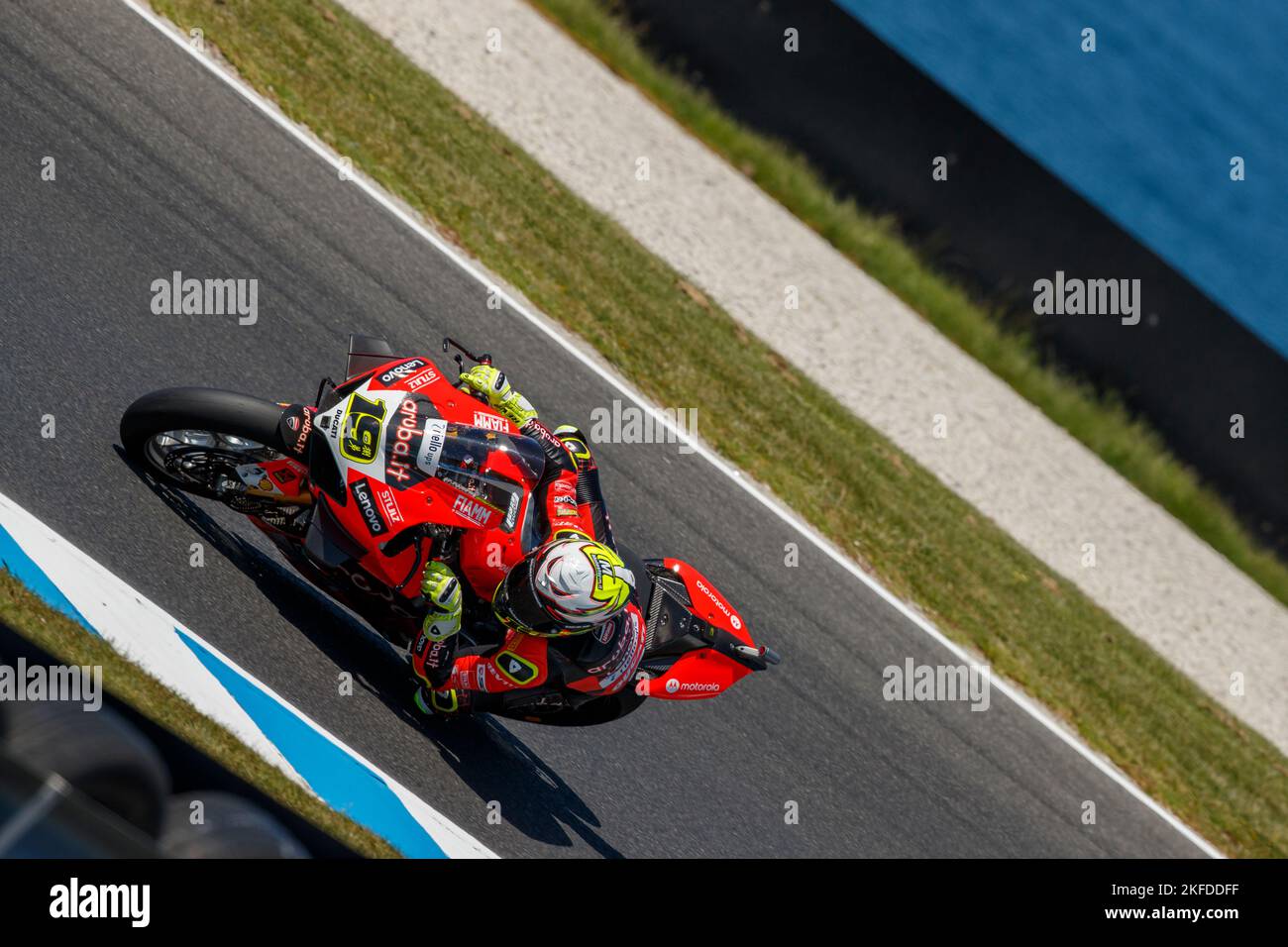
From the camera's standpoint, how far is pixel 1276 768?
36.5ft

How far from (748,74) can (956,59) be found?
7.09 ft

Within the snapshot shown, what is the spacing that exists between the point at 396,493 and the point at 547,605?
3.09 feet

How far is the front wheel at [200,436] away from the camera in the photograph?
6191 mm

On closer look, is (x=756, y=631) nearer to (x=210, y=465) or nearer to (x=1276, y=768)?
(x=210, y=465)

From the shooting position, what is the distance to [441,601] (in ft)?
20.4

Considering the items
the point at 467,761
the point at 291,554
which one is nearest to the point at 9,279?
the point at 291,554

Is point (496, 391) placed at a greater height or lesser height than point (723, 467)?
greater

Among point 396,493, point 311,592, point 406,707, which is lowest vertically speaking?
point 406,707

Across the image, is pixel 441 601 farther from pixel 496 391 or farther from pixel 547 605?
pixel 496 391

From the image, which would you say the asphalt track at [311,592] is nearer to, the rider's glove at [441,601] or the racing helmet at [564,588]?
the rider's glove at [441,601]

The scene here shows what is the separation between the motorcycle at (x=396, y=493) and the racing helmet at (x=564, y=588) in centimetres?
23

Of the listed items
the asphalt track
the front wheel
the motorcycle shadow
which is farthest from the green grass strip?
the front wheel

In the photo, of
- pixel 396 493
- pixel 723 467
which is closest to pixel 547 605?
pixel 396 493

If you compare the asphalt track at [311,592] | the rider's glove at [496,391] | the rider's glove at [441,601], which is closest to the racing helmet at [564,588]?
the rider's glove at [441,601]
